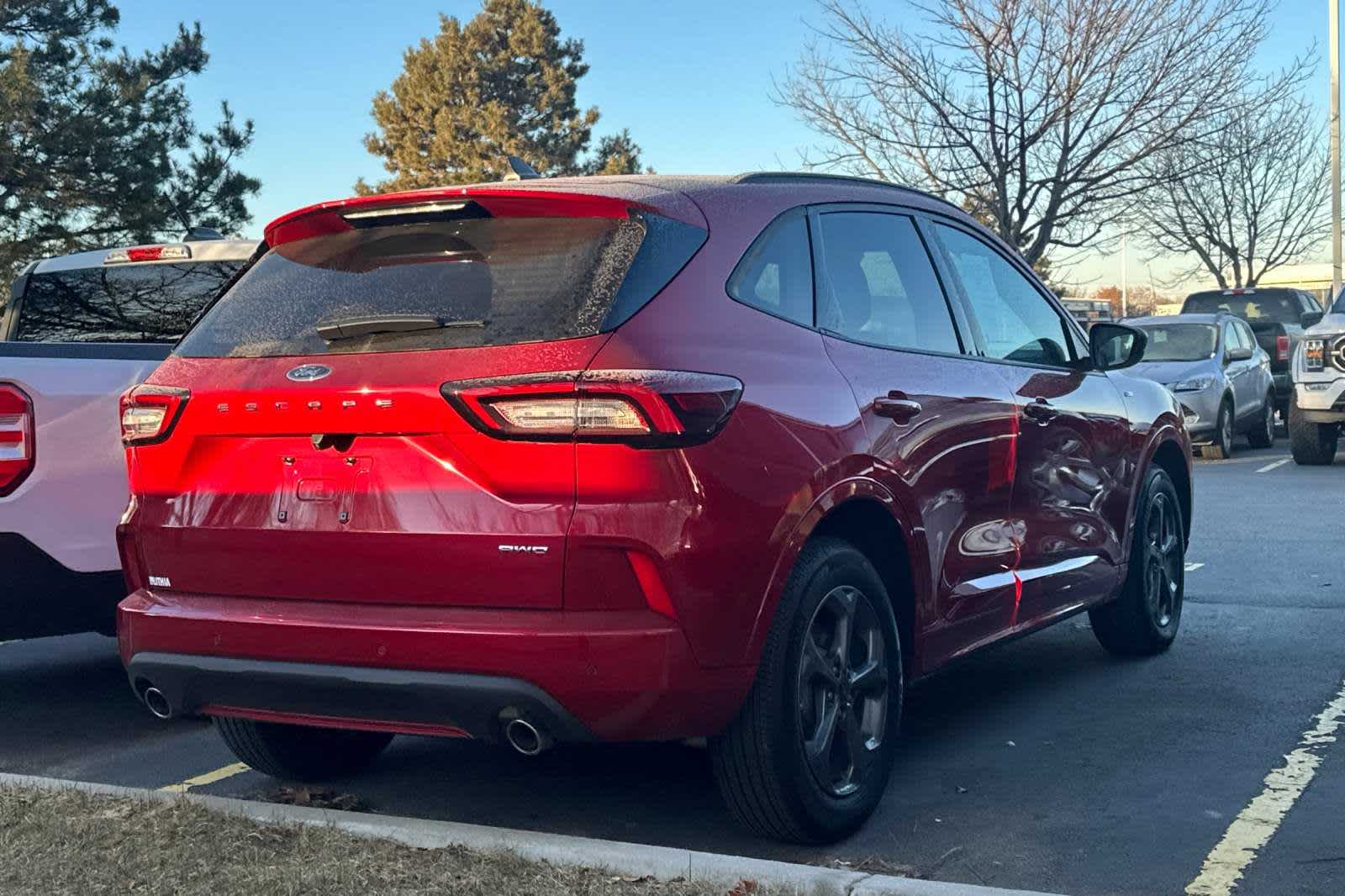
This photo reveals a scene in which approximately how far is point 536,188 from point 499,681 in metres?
1.24

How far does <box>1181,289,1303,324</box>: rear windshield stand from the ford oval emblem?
22424 millimetres

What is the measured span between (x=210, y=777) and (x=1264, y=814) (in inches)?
123

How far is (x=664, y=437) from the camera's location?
3818 millimetres

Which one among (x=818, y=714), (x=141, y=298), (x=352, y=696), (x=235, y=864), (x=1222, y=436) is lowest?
(x=1222, y=436)

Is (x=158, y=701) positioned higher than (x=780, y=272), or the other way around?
(x=780, y=272)

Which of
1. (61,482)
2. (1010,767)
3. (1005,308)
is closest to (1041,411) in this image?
(1005,308)

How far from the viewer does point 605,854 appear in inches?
159

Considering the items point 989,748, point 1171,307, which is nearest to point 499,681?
point 989,748

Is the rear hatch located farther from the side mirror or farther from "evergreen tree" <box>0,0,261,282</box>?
"evergreen tree" <box>0,0,261,282</box>

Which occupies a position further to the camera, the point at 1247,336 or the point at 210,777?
the point at 1247,336

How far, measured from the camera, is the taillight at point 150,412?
14.3 ft

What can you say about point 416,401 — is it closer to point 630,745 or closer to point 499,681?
point 499,681

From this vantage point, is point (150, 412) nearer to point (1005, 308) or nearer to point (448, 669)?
point (448, 669)

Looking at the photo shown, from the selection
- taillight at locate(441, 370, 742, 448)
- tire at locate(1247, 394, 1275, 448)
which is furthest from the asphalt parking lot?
tire at locate(1247, 394, 1275, 448)
